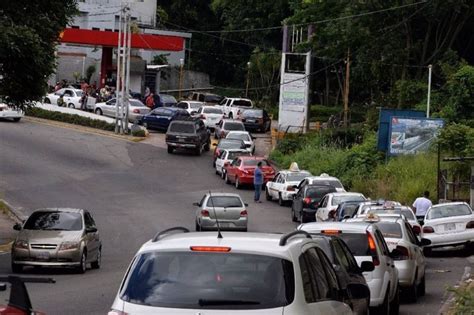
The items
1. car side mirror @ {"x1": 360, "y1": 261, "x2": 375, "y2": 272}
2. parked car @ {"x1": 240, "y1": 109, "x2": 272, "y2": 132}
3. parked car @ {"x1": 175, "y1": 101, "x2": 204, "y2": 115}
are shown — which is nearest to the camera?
car side mirror @ {"x1": 360, "y1": 261, "x2": 375, "y2": 272}

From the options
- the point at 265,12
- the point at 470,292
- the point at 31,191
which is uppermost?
the point at 265,12

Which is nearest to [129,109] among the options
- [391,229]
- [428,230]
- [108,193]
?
[108,193]

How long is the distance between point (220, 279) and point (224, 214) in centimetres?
2839

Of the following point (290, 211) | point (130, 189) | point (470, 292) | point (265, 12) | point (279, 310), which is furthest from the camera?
point (265, 12)

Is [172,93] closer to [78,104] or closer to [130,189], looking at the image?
[78,104]

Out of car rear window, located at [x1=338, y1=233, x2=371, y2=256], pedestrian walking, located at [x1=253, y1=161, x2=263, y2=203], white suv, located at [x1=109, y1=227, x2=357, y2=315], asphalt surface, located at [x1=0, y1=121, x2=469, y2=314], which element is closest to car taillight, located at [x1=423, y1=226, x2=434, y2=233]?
asphalt surface, located at [x1=0, y1=121, x2=469, y2=314]

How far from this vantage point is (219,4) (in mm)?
90312

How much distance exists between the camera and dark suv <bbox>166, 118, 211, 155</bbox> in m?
57.3

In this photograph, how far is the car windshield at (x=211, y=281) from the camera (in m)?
8.59

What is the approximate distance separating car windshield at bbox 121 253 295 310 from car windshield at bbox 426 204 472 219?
74.9 ft

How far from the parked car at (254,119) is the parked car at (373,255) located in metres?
51.2

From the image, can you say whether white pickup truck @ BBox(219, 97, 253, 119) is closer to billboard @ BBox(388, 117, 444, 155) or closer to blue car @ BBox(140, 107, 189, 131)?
blue car @ BBox(140, 107, 189, 131)

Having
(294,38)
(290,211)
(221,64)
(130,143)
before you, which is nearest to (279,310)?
(290,211)

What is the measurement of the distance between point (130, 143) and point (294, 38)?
584 inches
